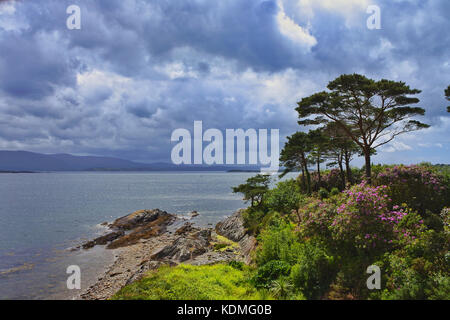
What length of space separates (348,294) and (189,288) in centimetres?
700

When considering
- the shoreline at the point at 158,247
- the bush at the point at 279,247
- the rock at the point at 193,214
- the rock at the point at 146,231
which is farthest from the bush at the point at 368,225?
the rock at the point at 193,214

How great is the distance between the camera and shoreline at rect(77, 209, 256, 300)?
21203mm

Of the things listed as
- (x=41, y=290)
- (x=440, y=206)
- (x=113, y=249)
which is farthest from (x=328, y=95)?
(x=113, y=249)

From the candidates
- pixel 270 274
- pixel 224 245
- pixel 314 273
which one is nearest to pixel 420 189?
pixel 314 273

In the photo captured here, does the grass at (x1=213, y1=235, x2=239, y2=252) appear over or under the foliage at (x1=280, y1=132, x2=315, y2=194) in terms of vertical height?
under

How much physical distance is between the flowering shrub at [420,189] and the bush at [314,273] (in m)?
6.42

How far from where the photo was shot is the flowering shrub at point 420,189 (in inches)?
539

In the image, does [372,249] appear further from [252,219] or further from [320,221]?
[252,219]

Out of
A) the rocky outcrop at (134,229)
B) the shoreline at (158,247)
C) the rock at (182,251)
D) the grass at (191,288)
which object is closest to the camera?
the grass at (191,288)

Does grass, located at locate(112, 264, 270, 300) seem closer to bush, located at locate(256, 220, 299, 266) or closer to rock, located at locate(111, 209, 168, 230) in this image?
bush, located at locate(256, 220, 299, 266)

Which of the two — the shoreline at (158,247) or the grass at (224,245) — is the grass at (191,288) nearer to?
the shoreline at (158,247)

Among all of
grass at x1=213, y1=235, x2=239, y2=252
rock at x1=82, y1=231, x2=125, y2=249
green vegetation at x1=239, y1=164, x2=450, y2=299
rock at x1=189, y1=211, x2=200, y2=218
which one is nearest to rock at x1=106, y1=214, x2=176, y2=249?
rock at x1=82, y1=231, x2=125, y2=249

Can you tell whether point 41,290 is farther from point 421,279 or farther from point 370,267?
point 421,279

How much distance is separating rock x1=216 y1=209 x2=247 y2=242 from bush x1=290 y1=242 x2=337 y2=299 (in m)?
23.5
